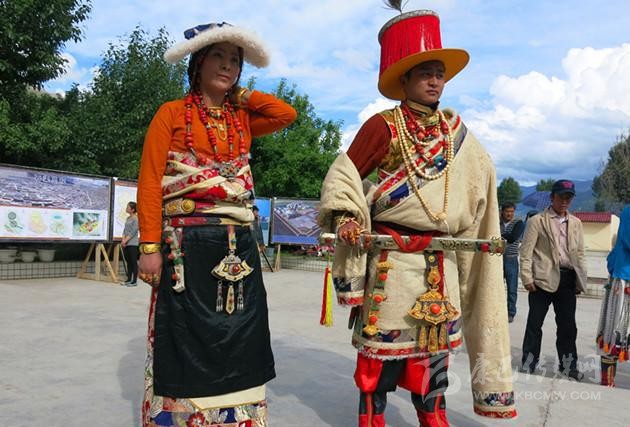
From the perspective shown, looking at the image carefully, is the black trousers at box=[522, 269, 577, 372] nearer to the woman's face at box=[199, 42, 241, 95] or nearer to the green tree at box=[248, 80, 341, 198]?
the woman's face at box=[199, 42, 241, 95]

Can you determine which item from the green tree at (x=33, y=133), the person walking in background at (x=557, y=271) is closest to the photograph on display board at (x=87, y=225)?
the green tree at (x=33, y=133)

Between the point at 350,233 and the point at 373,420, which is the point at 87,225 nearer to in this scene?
the point at 373,420

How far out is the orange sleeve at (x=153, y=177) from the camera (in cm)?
258

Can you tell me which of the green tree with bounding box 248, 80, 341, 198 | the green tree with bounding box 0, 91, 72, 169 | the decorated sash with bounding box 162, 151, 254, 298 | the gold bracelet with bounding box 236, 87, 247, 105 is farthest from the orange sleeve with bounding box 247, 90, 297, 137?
the green tree with bounding box 248, 80, 341, 198

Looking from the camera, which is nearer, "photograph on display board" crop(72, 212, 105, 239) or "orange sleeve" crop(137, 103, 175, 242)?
"orange sleeve" crop(137, 103, 175, 242)

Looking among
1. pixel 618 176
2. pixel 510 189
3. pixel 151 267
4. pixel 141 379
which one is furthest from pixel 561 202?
pixel 510 189

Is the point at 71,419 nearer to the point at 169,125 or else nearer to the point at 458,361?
the point at 169,125

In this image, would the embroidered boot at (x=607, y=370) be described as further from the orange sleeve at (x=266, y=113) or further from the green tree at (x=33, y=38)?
the green tree at (x=33, y=38)

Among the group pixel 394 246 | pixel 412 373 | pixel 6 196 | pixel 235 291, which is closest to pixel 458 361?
pixel 412 373

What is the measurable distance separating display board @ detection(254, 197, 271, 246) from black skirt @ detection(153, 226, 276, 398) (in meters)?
11.9

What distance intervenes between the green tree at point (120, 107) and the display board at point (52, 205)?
2.51 m

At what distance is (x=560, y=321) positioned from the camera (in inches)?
217

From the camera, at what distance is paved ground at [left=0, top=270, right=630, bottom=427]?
3637 millimetres

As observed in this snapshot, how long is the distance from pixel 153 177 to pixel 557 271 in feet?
13.9
